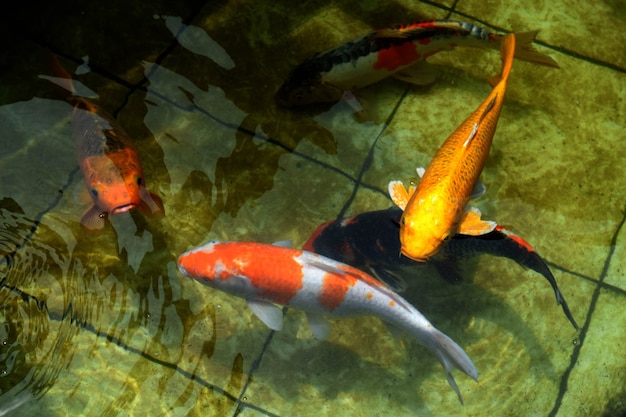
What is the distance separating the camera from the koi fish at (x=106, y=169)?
140 inches

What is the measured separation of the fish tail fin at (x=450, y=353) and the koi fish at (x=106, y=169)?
6.13ft

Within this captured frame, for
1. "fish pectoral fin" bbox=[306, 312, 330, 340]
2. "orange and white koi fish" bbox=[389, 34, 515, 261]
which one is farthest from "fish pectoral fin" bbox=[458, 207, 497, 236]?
"fish pectoral fin" bbox=[306, 312, 330, 340]

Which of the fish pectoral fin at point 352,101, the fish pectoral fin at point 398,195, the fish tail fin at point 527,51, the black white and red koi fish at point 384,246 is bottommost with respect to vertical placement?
the black white and red koi fish at point 384,246

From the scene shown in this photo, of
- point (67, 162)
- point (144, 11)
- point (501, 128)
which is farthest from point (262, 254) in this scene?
point (144, 11)

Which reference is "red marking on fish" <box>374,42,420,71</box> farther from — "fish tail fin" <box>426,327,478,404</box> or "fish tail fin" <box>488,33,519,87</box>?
"fish tail fin" <box>426,327,478,404</box>

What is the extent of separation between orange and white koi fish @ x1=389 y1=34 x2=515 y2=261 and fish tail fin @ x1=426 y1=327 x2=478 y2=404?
1.47 feet

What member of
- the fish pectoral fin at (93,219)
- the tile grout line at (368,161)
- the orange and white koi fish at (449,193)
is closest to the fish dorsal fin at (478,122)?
the orange and white koi fish at (449,193)

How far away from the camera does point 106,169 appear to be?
3604mm

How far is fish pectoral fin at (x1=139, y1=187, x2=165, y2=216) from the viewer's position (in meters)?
3.86

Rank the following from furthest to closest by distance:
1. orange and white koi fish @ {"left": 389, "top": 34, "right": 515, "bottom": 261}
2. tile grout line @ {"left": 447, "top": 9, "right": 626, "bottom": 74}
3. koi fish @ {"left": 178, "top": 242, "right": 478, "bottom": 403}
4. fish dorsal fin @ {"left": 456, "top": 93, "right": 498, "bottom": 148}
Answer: tile grout line @ {"left": 447, "top": 9, "right": 626, "bottom": 74}
fish dorsal fin @ {"left": 456, "top": 93, "right": 498, "bottom": 148}
orange and white koi fish @ {"left": 389, "top": 34, "right": 515, "bottom": 261}
koi fish @ {"left": 178, "top": 242, "right": 478, "bottom": 403}

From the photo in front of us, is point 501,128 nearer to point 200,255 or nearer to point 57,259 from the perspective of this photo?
point 200,255

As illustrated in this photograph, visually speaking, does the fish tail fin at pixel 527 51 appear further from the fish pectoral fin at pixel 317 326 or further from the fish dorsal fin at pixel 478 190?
the fish pectoral fin at pixel 317 326

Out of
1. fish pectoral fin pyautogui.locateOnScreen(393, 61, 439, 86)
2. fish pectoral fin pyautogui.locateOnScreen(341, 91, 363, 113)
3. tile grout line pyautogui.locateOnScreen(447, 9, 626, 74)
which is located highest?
tile grout line pyautogui.locateOnScreen(447, 9, 626, 74)

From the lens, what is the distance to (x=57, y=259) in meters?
3.97
